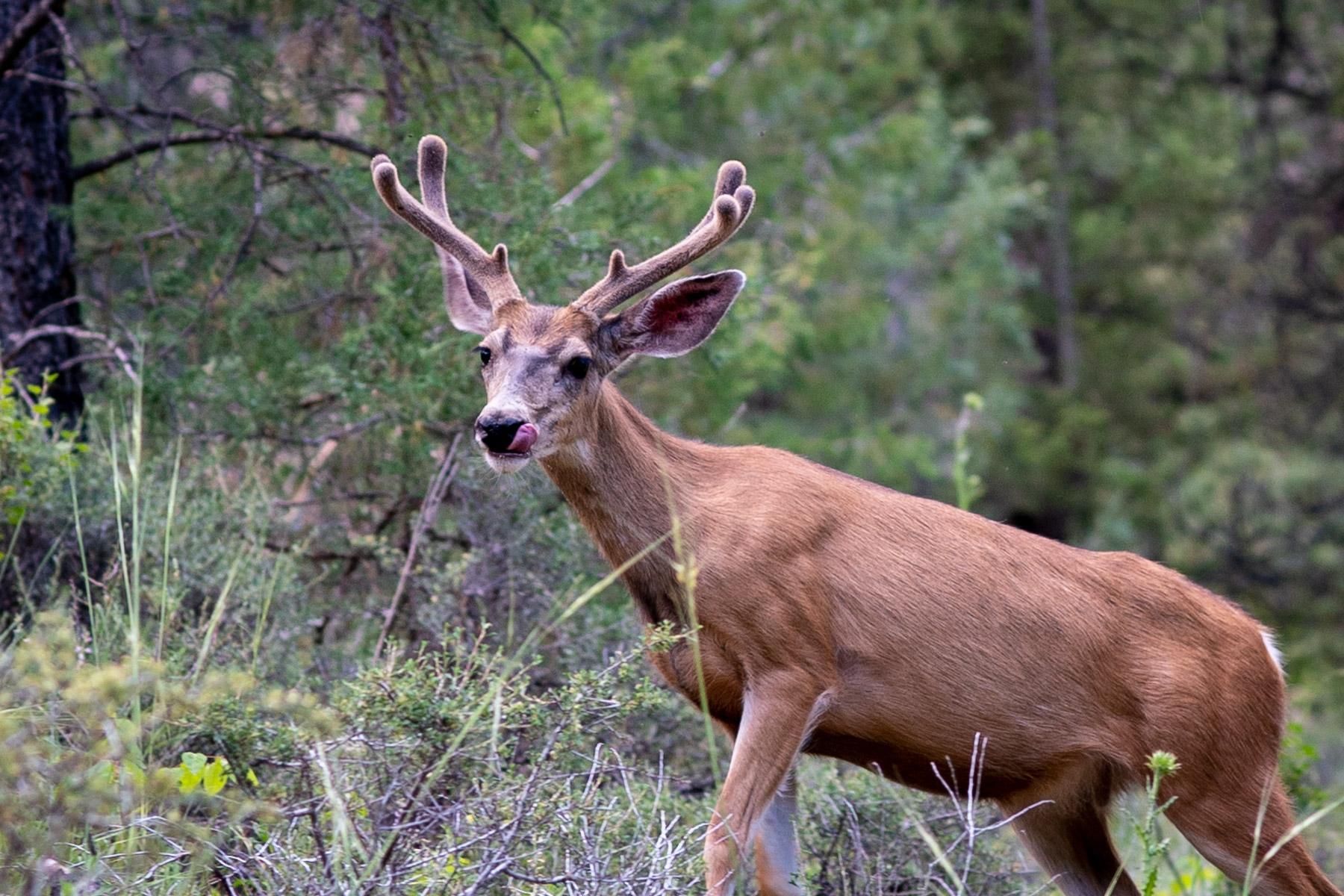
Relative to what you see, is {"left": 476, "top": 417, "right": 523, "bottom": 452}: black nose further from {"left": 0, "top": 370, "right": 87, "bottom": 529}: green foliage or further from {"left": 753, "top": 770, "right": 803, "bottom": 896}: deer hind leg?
{"left": 0, "top": 370, "right": 87, "bottom": 529}: green foliage

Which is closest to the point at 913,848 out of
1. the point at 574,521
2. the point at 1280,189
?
the point at 574,521

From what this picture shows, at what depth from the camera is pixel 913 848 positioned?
6426 mm

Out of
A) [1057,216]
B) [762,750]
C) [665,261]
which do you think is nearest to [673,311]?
[665,261]

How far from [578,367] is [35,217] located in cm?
360

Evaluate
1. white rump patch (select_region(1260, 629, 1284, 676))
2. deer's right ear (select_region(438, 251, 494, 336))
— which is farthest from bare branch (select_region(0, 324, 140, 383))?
white rump patch (select_region(1260, 629, 1284, 676))

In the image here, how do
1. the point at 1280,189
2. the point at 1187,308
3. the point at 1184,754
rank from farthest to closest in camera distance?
the point at 1187,308, the point at 1280,189, the point at 1184,754

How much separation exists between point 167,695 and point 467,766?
1521 mm

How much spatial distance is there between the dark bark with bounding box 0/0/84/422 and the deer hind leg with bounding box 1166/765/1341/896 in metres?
5.53

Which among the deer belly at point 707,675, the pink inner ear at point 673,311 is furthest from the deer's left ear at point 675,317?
the deer belly at point 707,675

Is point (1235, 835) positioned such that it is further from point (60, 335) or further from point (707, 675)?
point (60, 335)

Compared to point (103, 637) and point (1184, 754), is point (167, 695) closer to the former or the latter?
point (103, 637)

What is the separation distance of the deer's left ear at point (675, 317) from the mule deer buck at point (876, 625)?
0.01 metres

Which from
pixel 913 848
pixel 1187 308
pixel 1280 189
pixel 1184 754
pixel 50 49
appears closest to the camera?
pixel 1184 754

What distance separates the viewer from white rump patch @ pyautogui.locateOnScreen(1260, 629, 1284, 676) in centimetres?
637
